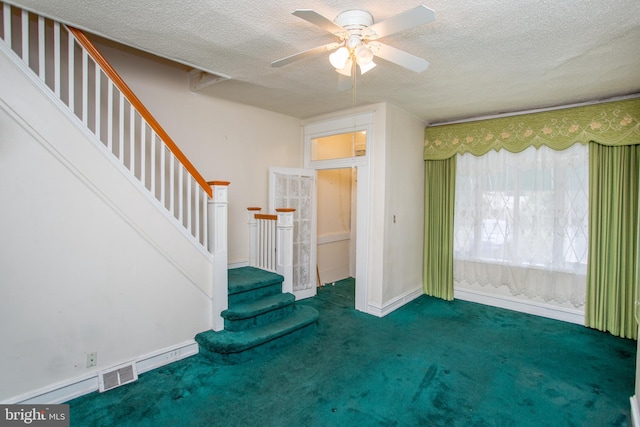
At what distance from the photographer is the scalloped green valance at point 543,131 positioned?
3.35 meters

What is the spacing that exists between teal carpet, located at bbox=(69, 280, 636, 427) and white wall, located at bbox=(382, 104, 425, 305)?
81 centimetres

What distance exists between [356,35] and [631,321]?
3997 millimetres

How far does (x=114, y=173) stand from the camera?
8.05 ft

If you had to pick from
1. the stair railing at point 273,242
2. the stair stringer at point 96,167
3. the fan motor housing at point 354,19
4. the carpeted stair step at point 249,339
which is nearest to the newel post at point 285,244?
the stair railing at point 273,242

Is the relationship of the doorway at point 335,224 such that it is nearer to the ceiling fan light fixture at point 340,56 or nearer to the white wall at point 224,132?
the white wall at point 224,132

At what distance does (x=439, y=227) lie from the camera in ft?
15.2

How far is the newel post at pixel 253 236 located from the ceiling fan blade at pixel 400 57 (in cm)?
256

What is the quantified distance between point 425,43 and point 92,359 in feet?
11.2

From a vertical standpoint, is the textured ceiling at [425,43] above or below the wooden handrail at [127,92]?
above

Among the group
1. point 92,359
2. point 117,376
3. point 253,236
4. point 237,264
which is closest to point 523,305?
point 253,236

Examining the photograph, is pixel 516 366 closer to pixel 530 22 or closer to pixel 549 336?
pixel 549 336

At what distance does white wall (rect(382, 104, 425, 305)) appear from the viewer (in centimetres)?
396

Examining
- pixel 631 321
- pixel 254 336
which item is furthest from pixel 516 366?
pixel 254 336

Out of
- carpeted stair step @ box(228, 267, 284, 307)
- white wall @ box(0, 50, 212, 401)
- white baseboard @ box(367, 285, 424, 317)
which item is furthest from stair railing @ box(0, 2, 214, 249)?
white baseboard @ box(367, 285, 424, 317)
